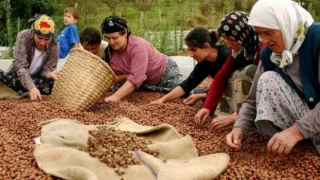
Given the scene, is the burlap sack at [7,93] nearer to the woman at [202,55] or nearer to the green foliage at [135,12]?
the woman at [202,55]

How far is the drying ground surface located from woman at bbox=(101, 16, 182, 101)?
0.23 metres

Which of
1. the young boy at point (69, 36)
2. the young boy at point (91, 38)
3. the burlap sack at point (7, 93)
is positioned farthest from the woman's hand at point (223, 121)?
the young boy at point (69, 36)

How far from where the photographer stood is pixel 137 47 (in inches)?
195

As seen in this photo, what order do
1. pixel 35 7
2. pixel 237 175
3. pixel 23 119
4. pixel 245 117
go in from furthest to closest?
pixel 35 7
pixel 23 119
pixel 245 117
pixel 237 175

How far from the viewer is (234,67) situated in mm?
3834

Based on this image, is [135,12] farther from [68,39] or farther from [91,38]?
[91,38]

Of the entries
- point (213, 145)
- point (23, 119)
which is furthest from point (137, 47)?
point (213, 145)

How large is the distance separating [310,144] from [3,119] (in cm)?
223

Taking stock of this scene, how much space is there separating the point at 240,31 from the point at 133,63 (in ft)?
5.21

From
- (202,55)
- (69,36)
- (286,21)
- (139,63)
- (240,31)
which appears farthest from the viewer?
(69,36)

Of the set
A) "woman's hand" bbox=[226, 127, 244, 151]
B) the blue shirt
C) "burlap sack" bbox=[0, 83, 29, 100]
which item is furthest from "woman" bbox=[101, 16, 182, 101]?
"woman's hand" bbox=[226, 127, 244, 151]

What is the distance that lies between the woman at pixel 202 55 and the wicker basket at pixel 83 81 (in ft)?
2.05

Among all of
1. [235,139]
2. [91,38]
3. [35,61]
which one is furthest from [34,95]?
[235,139]

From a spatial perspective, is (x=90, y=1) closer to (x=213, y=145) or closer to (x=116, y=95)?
(x=116, y=95)
